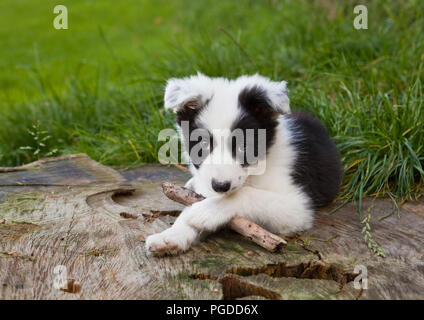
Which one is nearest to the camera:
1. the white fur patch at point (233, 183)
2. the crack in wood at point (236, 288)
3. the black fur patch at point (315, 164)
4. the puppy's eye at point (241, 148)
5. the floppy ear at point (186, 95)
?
the crack in wood at point (236, 288)

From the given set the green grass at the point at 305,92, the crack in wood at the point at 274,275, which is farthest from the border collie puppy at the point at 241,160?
the green grass at the point at 305,92

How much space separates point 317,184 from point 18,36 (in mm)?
10912

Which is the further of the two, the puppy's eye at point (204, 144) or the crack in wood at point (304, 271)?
the puppy's eye at point (204, 144)

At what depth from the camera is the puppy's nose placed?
2.90m

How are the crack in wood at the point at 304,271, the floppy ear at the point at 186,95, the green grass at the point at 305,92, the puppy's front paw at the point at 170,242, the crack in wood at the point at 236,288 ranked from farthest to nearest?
1. the green grass at the point at 305,92
2. the floppy ear at the point at 186,95
3. the puppy's front paw at the point at 170,242
4. the crack in wood at the point at 304,271
5. the crack in wood at the point at 236,288

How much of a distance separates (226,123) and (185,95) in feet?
1.13

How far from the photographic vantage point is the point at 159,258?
9.39 feet

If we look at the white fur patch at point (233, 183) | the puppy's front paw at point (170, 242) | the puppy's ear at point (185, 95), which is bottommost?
the puppy's front paw at point (170, 242)

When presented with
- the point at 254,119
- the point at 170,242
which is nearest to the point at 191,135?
the point at 254,119

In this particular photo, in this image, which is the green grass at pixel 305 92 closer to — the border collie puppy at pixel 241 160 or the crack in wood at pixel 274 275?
the border collie puppy at pixel 241 160

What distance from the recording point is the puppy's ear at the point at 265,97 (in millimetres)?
3150

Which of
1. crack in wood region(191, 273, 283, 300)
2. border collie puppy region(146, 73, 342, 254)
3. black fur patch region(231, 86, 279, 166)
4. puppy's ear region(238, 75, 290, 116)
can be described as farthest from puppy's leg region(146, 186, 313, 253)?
puppy's ear region(238, 75, 290, 116)

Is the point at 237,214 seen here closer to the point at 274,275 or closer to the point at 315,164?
the point at 274,275

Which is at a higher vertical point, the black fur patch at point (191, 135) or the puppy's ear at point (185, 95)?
the puppy's ear at point (185, 95)
